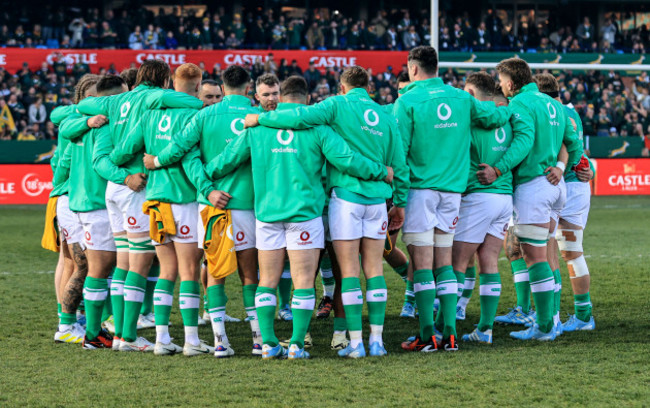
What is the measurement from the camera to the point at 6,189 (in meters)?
19.5

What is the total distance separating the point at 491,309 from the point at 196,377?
2.31m

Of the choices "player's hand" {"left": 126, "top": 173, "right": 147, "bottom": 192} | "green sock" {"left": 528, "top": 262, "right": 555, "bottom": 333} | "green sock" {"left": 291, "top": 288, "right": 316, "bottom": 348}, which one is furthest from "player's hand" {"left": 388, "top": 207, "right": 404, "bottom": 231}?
"player's hand" {"left": 126, "top": 173, "right": 147, "bottom": 192}

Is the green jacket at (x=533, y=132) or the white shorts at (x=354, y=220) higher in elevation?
the green jacket at (x=533, y=132)

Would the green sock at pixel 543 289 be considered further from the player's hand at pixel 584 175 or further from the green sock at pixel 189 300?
the green sock at pixel 189 300

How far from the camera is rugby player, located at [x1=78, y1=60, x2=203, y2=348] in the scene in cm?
612

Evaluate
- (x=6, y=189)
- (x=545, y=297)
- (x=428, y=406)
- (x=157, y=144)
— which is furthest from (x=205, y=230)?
(x=6, y=189)

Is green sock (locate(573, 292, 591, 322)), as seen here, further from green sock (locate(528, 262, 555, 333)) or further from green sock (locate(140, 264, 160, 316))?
green sock (locate(140, 264, 160, 316))

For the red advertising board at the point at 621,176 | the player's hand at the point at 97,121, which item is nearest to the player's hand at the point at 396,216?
the player's hand at the point at 97,121

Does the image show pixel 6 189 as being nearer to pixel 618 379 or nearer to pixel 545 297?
pixel 545 297

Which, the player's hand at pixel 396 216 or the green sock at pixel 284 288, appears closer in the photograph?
the player's hand at pixel 396 216

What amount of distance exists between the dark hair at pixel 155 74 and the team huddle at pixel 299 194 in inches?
0.5

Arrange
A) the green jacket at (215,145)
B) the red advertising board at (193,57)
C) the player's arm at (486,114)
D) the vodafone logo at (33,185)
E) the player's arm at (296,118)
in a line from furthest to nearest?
1. the red advertising board at (193,57)
2. the vodafone logo at (33,185)
3. the player's arm at (486,114)
4. the green jacket at (215,145)
5. the player's arm at (296,118)

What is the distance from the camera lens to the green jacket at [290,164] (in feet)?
18.5

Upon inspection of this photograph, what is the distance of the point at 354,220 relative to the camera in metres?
5.73
